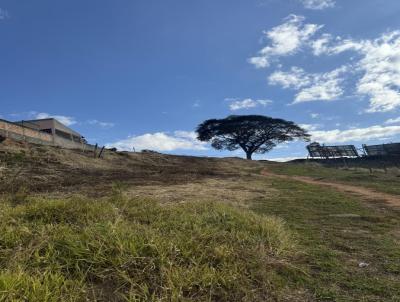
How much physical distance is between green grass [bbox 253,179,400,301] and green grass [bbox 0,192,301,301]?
0.37m

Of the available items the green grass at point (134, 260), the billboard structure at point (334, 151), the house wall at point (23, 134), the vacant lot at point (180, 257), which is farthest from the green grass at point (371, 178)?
the billboard structure at point (334, 151)

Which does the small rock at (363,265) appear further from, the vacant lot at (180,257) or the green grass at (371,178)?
the green grass at (371,178)

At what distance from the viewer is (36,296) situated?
352cm

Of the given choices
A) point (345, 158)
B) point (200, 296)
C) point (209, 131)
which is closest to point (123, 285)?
point (200, 296)

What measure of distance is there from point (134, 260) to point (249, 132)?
48.2 m

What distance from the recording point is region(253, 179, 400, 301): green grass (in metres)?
4.48

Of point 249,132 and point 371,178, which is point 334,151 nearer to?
point 249,132

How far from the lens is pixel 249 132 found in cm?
5188

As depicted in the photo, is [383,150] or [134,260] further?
[383,150]

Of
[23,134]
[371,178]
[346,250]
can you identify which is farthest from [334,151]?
[346,250]

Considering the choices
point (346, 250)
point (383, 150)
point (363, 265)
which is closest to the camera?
point (363, 265)

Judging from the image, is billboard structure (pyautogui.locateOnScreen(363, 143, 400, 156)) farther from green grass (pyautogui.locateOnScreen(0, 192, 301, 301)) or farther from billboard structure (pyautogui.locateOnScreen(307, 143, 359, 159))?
green grass (pyautogui.locateOnScreen(0, 192, 301, 301))

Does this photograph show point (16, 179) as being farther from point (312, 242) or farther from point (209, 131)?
point (209, 131)

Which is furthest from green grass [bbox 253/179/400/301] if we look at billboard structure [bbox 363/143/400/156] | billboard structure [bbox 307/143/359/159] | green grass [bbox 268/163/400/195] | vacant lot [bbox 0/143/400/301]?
billboard structure [bbox 307/143/359/159]
